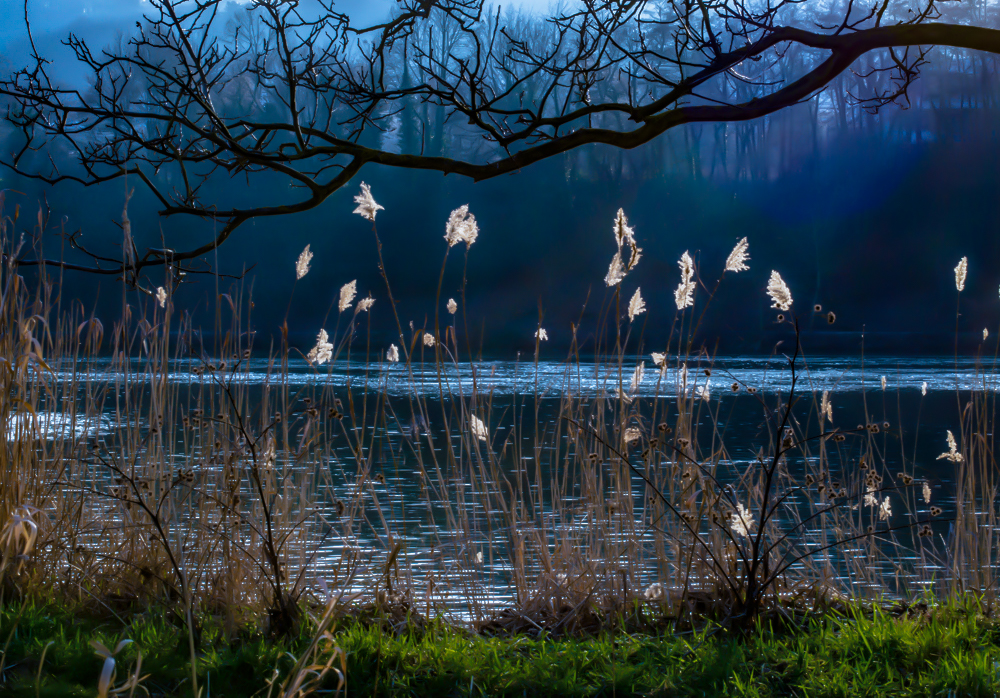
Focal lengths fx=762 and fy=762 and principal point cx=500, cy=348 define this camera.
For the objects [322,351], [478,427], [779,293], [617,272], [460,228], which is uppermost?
A: [460,228]

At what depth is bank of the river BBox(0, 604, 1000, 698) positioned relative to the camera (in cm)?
174

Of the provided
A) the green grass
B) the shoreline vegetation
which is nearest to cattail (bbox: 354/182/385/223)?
the shoreline vegetation

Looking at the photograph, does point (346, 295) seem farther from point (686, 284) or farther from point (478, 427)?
point (686, 284)

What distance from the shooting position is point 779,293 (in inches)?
81.4

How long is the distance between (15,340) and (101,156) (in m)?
0.75

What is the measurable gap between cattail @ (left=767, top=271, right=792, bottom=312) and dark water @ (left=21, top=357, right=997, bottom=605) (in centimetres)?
24

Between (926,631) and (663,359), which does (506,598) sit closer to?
(663,359)

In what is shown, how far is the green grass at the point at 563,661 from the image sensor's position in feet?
5.73

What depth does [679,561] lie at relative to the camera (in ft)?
7.99

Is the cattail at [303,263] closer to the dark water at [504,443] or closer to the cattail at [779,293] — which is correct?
the dark water at [504,443]

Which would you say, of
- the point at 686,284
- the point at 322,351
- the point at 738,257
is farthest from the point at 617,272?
the point at 322,351

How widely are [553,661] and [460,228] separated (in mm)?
1320

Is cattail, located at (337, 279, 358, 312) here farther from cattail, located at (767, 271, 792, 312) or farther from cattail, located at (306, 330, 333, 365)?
cattail, located at (767, 271, 792, 312)

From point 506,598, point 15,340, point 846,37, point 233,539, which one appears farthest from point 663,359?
point 15,340
